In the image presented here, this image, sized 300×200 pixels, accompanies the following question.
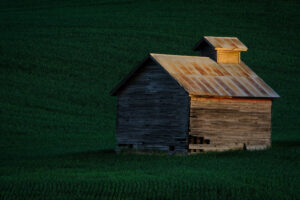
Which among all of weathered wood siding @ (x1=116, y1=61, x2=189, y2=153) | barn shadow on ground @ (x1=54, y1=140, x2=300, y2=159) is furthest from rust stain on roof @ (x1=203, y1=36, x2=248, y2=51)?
barn shadow on ground @ (x1=54, y1=140, x2=300, y2=159)

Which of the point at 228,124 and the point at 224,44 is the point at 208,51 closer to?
the point at 224,44

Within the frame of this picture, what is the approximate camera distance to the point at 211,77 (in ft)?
115

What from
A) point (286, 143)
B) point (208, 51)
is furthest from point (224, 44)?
point (286, 143)

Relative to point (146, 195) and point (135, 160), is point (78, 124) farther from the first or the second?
point (146, 195)

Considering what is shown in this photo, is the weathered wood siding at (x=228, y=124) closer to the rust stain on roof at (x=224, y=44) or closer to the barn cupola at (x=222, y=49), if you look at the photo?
the barn cupola at (x=222, y=49)

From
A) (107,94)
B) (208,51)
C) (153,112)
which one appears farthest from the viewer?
(107,94)

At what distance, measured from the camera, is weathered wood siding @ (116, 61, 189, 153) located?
1300 inches

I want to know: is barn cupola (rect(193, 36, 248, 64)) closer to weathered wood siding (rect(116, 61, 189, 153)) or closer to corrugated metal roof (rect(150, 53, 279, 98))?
corrugated metal roof (rect(150, 53, 279, 98))

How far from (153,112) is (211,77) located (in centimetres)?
380

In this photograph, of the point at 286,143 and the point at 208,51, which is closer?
the point at 286,143

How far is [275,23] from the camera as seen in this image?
244ft

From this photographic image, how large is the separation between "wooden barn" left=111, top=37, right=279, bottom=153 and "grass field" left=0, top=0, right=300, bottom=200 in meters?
1.30

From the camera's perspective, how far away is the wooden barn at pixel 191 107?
1298 inches

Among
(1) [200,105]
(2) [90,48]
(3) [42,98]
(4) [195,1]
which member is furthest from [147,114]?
(4) [195,1]
